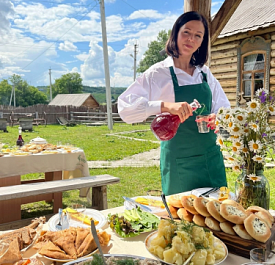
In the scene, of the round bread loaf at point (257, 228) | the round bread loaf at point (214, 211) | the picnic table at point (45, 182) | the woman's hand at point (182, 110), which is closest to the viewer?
the round bread loaf at point (257, 228)

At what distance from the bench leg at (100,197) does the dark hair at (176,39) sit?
7.04 ft

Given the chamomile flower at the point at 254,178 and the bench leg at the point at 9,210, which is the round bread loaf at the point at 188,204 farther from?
the bench leg at the point at 9,210

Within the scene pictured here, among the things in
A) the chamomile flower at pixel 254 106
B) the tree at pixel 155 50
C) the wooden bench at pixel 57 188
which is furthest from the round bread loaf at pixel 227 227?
the tree at pixel 155 50

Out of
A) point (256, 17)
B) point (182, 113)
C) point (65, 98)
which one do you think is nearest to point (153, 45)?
point (65, 98)

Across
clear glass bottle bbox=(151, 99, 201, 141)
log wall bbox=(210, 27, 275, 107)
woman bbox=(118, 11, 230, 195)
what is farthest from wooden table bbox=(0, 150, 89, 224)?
log wall bbox=(210, 27, 275, 107)

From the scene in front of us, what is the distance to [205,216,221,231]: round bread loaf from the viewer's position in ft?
3.91

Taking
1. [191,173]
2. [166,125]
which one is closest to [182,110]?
[166,125]

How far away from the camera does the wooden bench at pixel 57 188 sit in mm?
3049

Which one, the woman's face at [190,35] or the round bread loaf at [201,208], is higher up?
the woman's face at [190,35]

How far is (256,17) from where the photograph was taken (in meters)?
8.59

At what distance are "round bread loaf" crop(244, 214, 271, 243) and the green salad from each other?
0.40m

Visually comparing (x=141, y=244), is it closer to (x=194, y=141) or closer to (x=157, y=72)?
(x=194, y=141)

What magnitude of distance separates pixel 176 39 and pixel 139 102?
0.53 meters

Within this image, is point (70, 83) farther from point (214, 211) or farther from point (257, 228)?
point (257, 228)
